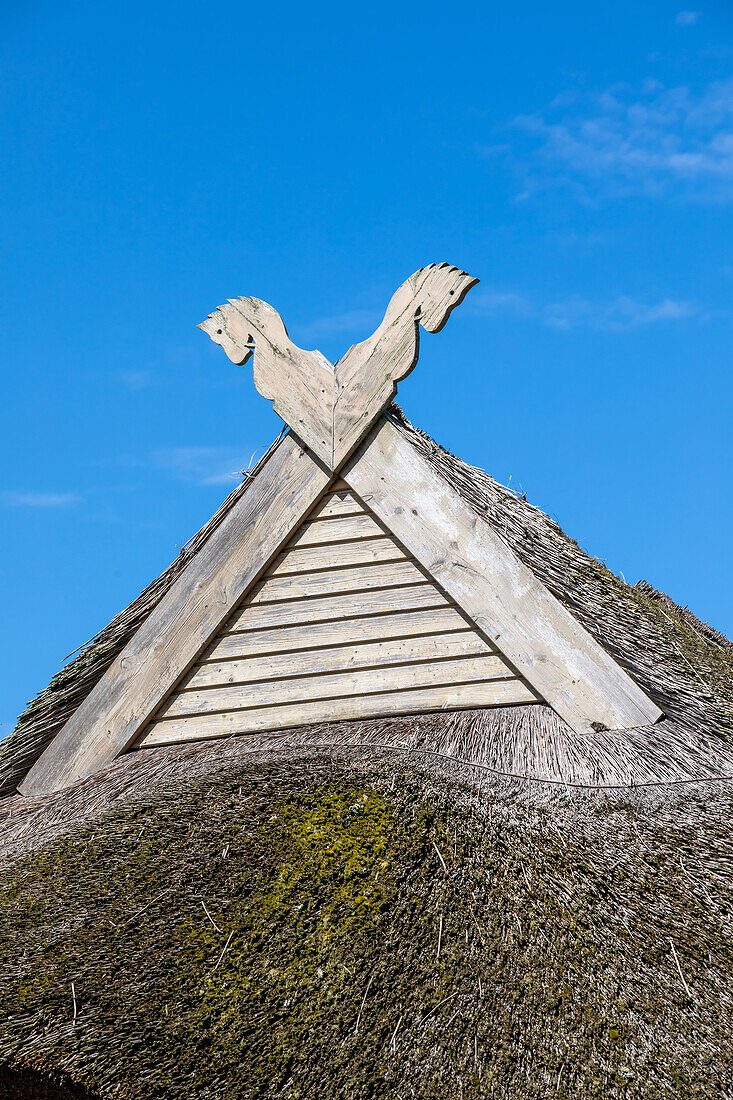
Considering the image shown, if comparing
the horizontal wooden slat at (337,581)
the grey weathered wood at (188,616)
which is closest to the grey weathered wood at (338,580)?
the horizontal wooden slat at (337,581)

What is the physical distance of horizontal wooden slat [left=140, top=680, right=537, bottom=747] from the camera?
5555 mm

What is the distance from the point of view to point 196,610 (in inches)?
234

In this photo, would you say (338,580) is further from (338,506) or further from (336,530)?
(338,506)

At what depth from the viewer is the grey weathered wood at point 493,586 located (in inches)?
209

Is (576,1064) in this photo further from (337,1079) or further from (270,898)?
(270,898)

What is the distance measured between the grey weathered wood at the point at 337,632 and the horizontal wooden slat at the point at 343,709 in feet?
1.19

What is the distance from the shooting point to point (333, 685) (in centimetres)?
575

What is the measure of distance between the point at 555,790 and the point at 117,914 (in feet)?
8.18

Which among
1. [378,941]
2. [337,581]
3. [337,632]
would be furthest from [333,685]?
[378,941]

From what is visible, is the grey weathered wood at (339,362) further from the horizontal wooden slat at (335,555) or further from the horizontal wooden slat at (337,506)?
the horizontal wooden slat at (335,555)

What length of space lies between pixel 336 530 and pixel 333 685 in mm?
999

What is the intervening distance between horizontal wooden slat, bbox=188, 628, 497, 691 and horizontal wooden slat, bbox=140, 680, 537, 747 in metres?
0.18

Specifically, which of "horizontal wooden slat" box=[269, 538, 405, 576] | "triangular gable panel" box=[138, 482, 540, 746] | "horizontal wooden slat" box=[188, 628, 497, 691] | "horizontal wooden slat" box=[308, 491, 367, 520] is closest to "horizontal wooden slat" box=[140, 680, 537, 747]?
"triangular gable panel" box=[138, 482, 540, 746]

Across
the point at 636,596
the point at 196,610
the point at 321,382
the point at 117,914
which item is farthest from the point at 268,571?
the point at 636,596
